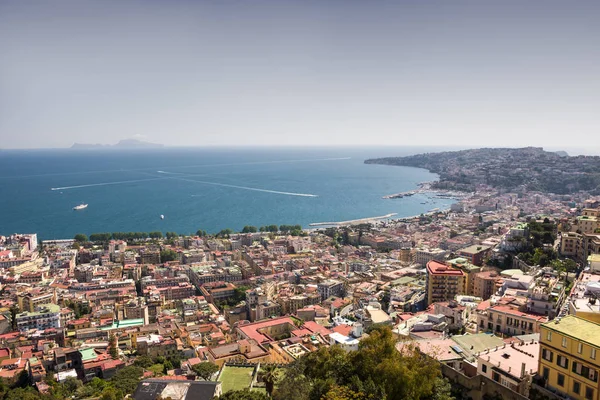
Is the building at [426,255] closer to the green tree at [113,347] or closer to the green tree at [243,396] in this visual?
the green tree at [113,347]

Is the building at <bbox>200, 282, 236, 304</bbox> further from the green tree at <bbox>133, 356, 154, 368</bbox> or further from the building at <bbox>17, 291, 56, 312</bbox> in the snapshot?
the green tree at <bbox>133, 356, 154, 368</bbox>

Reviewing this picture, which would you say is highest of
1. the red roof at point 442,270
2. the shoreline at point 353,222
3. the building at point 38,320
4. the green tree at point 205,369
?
the red roof at point 442,270

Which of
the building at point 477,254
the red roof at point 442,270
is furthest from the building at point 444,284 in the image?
the building at point 477,254

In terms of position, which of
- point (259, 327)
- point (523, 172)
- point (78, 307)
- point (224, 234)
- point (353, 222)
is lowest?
point (353, 222)

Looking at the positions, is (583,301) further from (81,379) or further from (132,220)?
(132,220)

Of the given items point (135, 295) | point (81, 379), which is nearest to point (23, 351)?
point (81, 379)

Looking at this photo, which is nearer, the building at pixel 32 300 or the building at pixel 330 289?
the building at pixel 32 300

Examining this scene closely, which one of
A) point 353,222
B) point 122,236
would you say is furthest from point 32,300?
point 353,222

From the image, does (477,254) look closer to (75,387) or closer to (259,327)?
(259,327)
